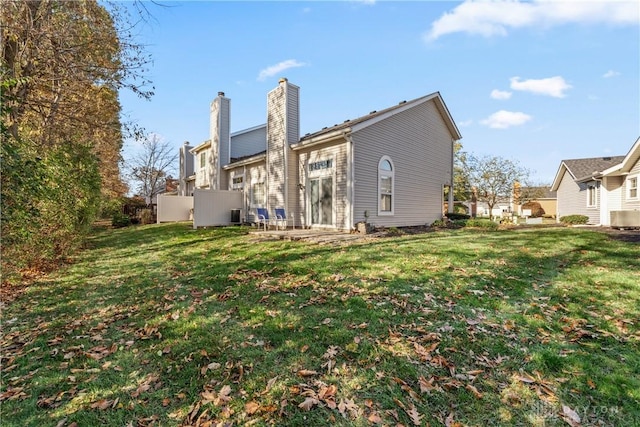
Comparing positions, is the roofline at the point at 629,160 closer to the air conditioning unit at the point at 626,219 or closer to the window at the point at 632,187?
the window at the point at 632,187

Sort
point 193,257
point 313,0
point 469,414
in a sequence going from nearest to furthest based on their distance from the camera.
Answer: point 469,414 < point 193,257 < point 313,0

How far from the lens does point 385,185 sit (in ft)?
40.9

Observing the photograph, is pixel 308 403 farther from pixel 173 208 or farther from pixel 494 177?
pixel 494 177

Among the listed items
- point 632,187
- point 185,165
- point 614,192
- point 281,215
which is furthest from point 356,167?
point 185,165

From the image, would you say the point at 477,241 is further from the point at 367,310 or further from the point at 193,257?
the point at 193,257

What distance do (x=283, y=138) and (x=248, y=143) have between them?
8243mm

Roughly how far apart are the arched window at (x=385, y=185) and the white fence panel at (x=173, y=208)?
15031 mm

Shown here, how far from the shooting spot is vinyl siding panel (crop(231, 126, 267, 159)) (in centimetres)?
1999

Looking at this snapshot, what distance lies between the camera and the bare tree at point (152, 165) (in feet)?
110

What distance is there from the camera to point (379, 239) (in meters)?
9.49

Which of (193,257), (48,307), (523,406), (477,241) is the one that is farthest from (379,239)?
(48,307)

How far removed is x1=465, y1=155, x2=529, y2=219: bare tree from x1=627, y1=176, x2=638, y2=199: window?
11627 millimetres

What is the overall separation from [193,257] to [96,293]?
2707 mm

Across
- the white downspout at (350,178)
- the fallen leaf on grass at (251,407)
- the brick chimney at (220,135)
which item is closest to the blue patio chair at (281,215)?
the white downspout at (350,178)
